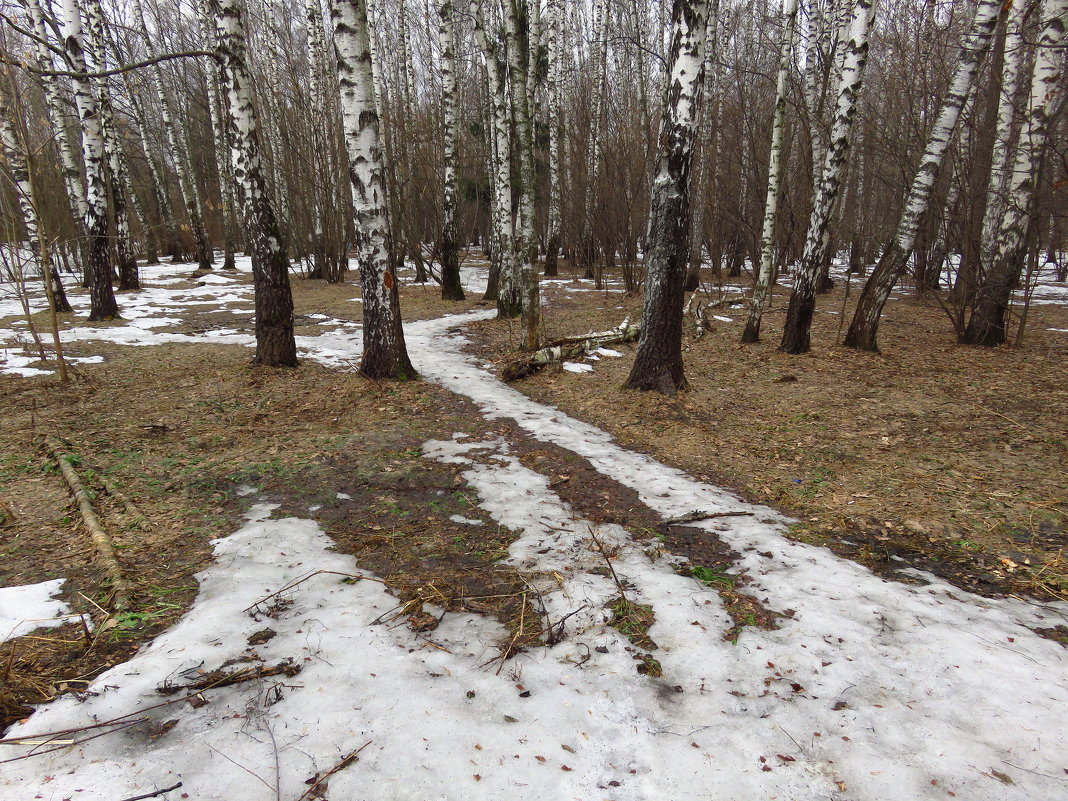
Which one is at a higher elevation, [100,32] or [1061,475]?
[100,32]

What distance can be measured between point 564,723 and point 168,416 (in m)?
5.69

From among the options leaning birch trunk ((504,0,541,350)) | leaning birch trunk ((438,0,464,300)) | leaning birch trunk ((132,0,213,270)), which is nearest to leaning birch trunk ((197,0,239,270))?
leaning birch trunk ((132,0,213,270))

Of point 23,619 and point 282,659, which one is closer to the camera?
point 282,659

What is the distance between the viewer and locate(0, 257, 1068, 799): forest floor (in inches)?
113

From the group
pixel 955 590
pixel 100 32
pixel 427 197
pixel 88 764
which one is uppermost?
pixel 100 32

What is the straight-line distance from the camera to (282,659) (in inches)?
95.7

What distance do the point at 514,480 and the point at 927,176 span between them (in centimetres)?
774

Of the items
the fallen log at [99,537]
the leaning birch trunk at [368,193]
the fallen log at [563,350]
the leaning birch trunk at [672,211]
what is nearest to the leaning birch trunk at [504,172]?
the fallen log at [563,350]

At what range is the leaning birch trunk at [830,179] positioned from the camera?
7461 millimetres

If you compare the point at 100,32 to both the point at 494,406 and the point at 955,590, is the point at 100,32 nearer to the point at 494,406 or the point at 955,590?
the point at 494,406

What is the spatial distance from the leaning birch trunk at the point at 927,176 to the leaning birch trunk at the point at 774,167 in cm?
157

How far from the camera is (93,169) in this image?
10422 millimetres

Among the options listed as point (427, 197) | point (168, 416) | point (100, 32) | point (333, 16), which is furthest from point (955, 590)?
point (100, 32)

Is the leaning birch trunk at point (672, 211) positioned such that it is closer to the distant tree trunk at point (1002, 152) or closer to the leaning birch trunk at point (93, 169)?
the distant tree trunk at point (1002, 152)
